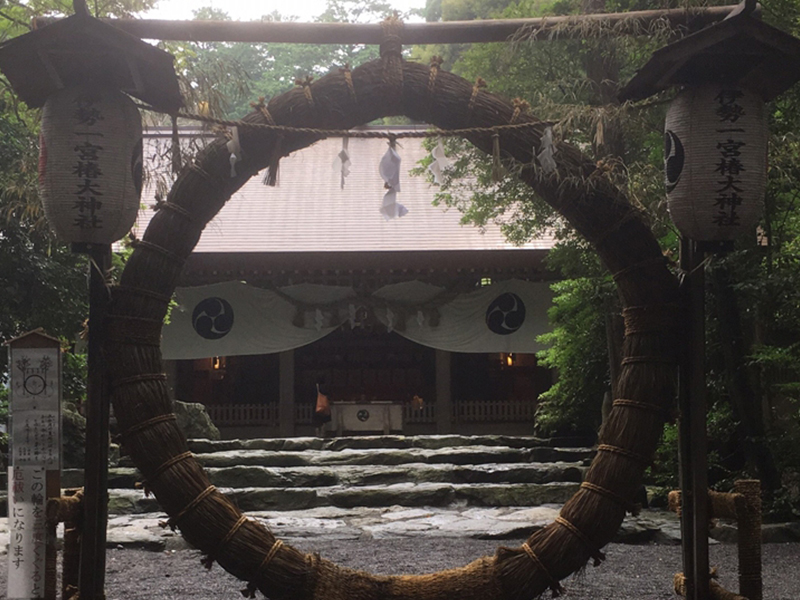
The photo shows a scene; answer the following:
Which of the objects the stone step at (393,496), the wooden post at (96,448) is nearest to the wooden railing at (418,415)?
the stone step at (393,496)

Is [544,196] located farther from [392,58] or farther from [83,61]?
[83,61]

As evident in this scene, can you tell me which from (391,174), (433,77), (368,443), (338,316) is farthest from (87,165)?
(338,316)

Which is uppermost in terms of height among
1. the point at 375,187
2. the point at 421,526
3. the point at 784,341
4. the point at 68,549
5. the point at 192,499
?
the point at 375,187

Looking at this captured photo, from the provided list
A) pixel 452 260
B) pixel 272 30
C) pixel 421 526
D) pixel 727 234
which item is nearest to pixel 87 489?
pixel 272 30

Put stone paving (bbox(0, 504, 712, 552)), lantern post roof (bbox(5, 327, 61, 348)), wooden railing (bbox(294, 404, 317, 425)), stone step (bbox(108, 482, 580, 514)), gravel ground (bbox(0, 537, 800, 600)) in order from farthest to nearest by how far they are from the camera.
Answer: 1. wooden railing (bbox(294, 404, 317, 425))
2. stone step (bbox(108, 482, 580, 514))
3. stone paving (bbox(0, 504, 712, 552))
4. gravel ground (bbox(0, 537, 800, 600))
5. lantern post roof (bbox(5, 327, 61, 348))

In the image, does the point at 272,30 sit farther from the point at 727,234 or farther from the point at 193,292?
the point at 193,292

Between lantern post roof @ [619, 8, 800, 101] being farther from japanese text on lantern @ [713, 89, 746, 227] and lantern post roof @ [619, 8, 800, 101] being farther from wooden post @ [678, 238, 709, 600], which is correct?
wooden post @ [678, 238, 709, 600]

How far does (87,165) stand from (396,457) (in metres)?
6.86

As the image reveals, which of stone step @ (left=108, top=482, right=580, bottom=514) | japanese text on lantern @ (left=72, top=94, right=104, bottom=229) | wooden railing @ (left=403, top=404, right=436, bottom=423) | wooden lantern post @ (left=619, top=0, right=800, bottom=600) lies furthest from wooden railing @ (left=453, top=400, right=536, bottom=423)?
japanese text on lantern @ (left=72, top=94, right=104, bottom=229)

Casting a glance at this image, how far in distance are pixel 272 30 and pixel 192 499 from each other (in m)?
2.40

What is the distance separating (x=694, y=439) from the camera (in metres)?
4.03

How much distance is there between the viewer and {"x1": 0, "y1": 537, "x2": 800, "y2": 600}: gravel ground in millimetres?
5312

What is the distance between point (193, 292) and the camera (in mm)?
12820

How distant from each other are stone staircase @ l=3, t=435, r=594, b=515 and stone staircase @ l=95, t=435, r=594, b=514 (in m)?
0.01
